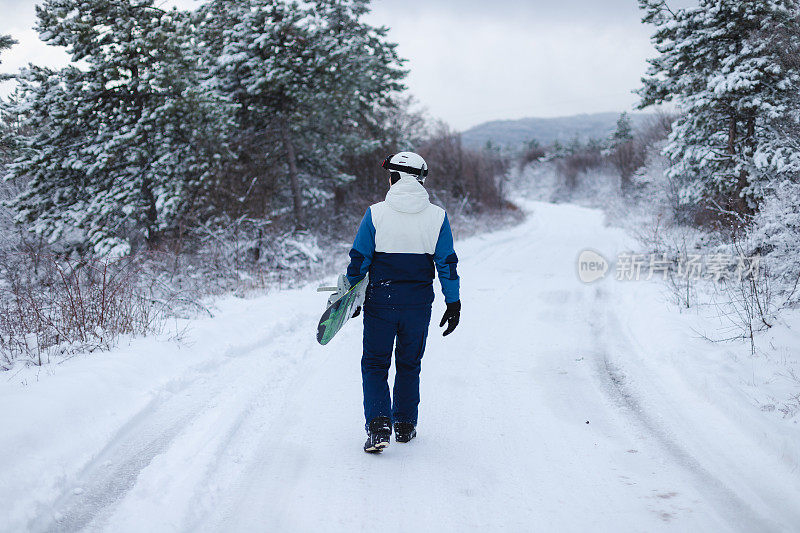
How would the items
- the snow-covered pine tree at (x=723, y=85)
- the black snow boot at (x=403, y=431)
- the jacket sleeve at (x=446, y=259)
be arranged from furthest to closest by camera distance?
the snow-covered pine tree at (x=723, y=85) < the black snow boot at (x=403, y=431) < the jacket sleeve at (x=446, y=259)

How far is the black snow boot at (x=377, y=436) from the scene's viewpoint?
337cm

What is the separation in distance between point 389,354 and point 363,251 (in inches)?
30.3

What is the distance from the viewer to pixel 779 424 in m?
3.37

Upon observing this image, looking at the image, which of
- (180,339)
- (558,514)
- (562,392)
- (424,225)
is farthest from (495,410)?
(180,339)

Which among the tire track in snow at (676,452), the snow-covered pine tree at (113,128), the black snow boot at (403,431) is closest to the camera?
the tire track in snow at (676,452)

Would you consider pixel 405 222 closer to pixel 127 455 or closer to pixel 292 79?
pixel 127 455

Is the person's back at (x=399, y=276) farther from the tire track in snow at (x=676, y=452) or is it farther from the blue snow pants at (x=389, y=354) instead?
the tire track in snow at (x=676, y=452)

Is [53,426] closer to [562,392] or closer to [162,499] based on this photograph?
[162,499]

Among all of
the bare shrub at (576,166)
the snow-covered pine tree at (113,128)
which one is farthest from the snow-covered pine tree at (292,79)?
the bare shrub at (576,166)

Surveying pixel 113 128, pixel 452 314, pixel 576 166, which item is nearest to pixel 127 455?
pixel 452 314

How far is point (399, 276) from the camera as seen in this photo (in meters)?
3.39

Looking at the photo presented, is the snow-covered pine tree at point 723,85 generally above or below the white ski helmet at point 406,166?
above

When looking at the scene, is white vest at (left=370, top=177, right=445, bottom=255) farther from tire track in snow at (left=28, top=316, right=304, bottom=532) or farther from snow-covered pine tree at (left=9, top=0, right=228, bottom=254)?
snow-covered pine tree at (left=9, top=0, right=228, bottom=254)

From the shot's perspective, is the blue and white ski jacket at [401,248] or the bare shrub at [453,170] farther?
the bare shrub at [453,170]
